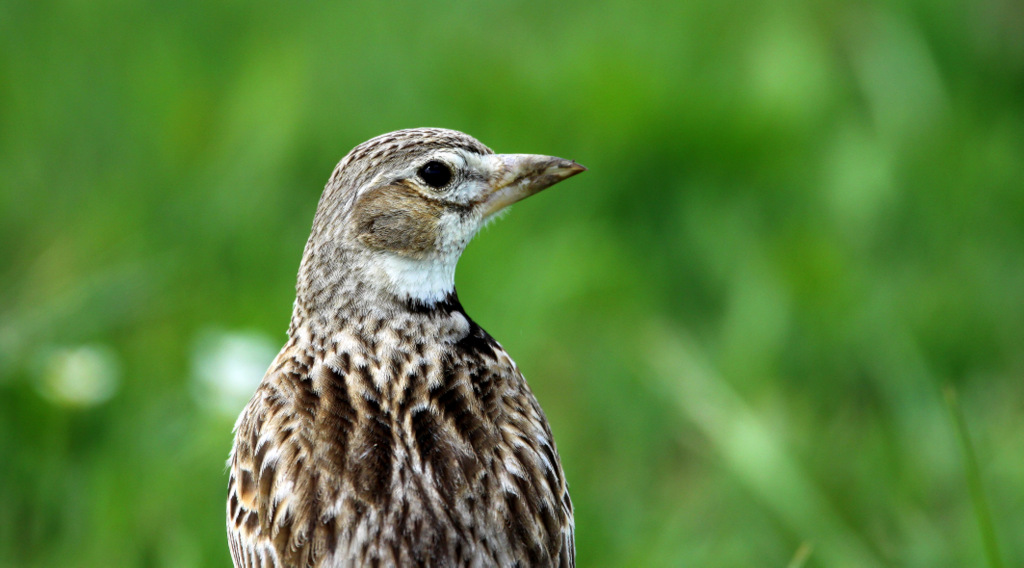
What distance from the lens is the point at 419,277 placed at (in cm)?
366

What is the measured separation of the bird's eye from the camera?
146 inches

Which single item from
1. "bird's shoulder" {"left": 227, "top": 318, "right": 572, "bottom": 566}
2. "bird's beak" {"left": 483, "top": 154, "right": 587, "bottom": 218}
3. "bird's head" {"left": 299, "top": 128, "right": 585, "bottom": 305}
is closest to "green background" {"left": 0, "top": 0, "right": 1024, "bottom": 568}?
"bird's shoulder" {"left": 227, "top": 318, "right": 572, "bottom": 566}

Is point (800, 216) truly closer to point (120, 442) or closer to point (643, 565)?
point (643, 565)

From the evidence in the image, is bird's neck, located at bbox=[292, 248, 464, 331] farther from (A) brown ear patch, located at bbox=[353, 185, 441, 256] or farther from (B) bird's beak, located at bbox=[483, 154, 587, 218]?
(B) bird's beak, located at bbox=[483, 154, 587, 218]

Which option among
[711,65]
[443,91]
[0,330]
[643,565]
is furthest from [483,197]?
[711,65]

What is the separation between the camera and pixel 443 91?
7840 mm

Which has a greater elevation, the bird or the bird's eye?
the bird's eye

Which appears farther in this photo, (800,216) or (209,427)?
(800,216)

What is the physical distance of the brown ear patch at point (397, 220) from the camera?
12.0 feet

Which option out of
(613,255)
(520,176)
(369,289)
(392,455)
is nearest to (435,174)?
(520,176)

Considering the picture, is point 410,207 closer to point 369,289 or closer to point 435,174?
point 435,174

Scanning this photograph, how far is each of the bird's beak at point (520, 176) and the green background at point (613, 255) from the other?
61.3 inches

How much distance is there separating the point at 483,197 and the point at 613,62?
392 cm

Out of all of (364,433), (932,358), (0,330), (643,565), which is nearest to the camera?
(364,433)
